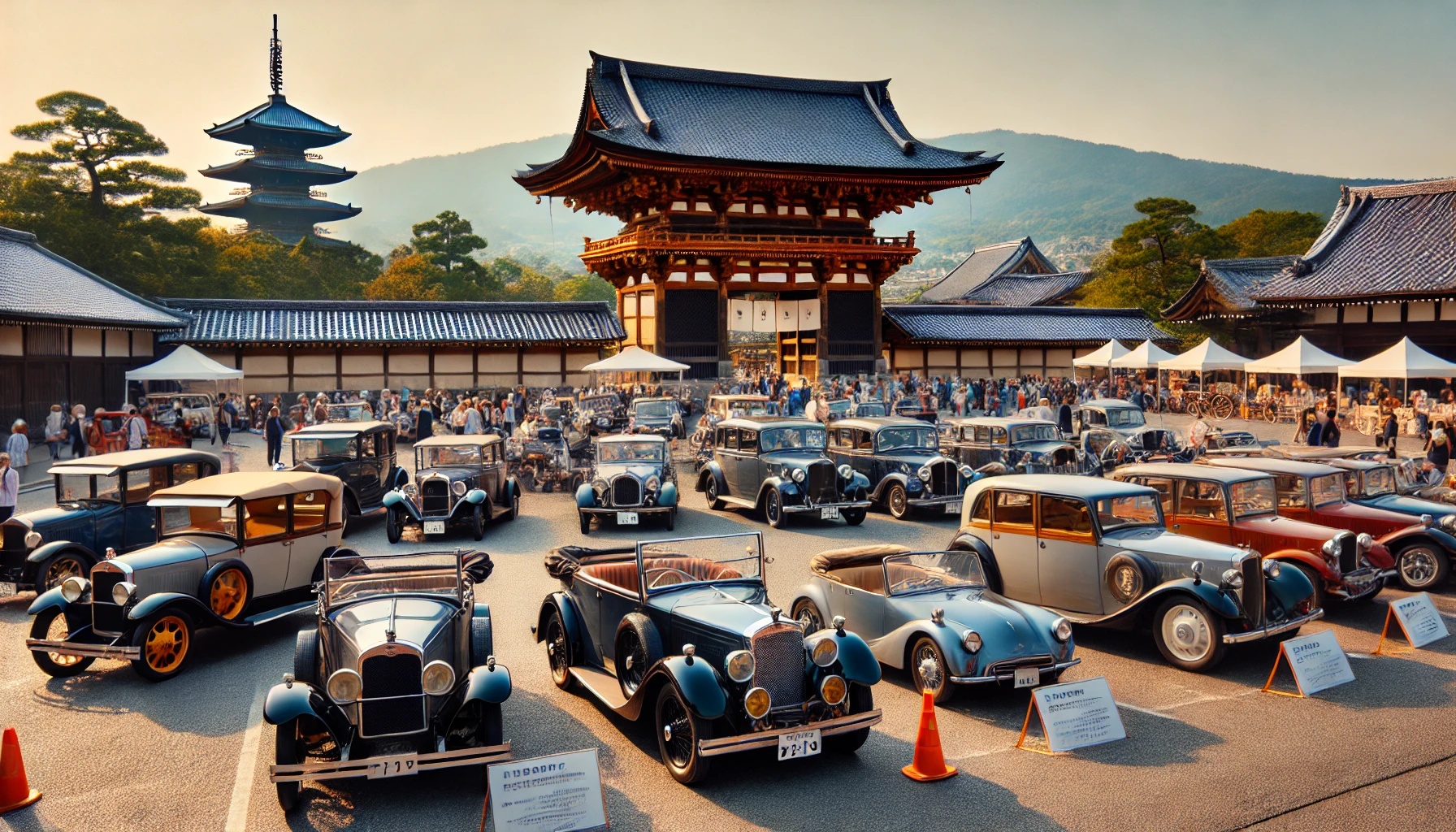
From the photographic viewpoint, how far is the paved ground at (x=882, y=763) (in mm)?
5676

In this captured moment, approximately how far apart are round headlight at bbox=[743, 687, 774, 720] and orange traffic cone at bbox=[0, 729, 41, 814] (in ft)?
14.7

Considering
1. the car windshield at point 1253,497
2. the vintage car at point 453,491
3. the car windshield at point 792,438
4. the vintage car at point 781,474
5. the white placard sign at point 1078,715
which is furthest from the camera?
the car windshield at point 792,438

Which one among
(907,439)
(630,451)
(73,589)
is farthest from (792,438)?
(73,589)

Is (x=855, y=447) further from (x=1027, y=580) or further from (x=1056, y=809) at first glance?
(x=1056, y=809)

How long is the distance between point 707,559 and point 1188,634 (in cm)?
436

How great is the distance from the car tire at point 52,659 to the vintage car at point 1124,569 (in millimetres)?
8012

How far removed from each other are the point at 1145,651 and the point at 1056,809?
3725 millimetres

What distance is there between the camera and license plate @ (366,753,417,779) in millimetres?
5449

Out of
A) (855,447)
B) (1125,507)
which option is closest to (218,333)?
(855,447)

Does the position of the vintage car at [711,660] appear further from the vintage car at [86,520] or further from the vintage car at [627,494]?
the vintage car at [627,494]

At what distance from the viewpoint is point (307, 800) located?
591cm

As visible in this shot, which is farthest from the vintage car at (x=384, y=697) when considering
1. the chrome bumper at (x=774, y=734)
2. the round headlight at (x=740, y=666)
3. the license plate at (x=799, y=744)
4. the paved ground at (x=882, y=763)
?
the license plate at (x=799, y=744)

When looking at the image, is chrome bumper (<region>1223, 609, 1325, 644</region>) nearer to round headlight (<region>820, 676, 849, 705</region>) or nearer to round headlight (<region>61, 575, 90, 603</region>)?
round headlight (<region>820, 676, 849, 705</region>)

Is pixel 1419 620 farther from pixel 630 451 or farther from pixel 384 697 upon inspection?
pixel 630 451
